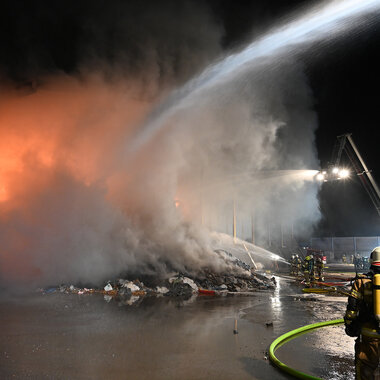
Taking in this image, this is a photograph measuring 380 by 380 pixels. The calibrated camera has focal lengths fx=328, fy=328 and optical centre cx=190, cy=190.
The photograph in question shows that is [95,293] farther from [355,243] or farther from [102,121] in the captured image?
[355,243]

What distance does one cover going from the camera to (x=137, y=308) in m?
8.00

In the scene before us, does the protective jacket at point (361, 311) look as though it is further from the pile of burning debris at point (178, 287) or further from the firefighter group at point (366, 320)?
the pile of burning debris at point (178, 287)

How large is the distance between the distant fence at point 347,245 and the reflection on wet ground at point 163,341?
2315 centimetres

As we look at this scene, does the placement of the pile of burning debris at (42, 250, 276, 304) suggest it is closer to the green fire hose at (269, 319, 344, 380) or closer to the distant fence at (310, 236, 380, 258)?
the green fire hose at (269, 319, 344, 380)

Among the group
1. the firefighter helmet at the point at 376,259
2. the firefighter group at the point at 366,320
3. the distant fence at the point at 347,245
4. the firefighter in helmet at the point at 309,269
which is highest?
the firefighter helmet at the point at 376,259

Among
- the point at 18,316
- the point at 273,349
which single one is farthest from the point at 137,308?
the point at 273,349

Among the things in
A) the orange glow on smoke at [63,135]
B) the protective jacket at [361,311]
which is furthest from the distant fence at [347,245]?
the protective jacket at [361,311]

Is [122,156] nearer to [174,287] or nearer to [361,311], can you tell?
[174,287]

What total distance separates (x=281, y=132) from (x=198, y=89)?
24.7 ft

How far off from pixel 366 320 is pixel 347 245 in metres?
30.3

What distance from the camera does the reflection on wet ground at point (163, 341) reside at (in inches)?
154

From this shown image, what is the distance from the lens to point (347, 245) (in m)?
30.3

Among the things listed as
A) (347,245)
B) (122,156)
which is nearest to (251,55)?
(122,156)

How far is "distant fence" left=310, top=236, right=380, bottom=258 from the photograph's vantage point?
2853cm
